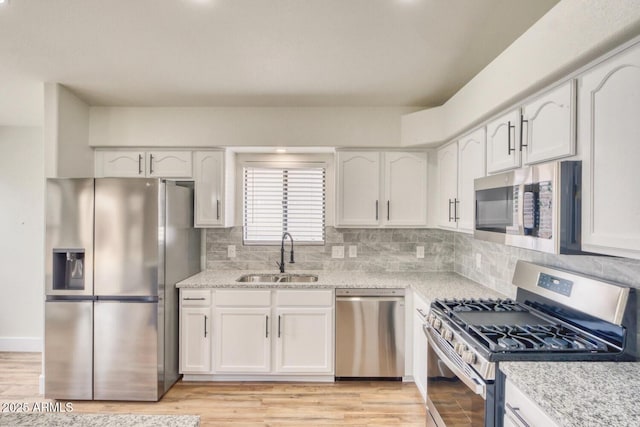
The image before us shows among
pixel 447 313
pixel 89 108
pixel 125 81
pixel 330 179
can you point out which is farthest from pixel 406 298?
pixel 89 108

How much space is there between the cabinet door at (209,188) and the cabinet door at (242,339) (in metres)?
0.85

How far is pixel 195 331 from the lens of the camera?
9.40ft

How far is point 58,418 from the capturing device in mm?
892

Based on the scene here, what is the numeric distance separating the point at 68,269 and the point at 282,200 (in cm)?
192

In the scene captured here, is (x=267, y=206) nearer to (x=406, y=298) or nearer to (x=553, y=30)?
(x=406, y=298)

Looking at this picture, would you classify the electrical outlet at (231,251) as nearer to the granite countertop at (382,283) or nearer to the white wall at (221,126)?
the granite countertop at (382,283)

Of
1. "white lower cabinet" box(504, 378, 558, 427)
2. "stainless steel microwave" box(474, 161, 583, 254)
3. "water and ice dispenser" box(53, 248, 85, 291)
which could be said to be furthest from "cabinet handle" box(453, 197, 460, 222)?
"water and ice dispenser" box(53, 248, 85, 291)

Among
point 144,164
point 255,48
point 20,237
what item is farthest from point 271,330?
point 20,237

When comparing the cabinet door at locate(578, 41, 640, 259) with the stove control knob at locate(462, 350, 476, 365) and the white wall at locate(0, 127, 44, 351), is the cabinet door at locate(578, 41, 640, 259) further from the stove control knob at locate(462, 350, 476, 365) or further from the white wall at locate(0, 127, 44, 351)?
the white wall at locate(0, 127, 44, 351)

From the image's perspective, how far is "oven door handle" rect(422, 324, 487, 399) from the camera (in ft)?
4.67

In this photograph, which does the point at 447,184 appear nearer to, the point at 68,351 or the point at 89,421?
the point at 89,421

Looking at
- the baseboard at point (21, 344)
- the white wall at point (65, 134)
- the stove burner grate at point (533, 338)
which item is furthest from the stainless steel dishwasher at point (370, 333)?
the baseboard at point (21, 344)

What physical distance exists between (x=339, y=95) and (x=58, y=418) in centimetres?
261

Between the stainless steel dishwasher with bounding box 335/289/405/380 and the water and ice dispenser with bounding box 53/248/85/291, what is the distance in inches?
79.9
